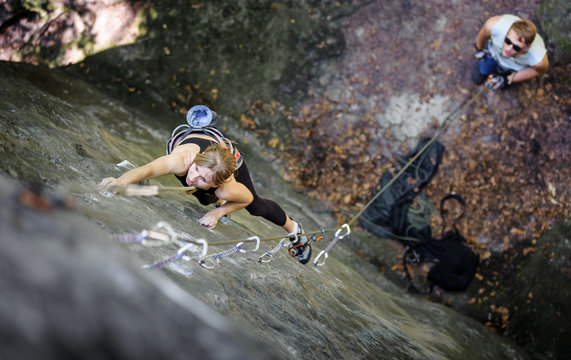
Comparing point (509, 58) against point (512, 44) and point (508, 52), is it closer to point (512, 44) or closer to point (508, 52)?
point (508, 52)

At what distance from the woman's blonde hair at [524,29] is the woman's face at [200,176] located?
392 cm

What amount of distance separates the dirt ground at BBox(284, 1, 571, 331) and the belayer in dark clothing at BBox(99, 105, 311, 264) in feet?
7.55

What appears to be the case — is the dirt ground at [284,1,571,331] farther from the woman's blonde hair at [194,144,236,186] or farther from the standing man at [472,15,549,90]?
the woman's blonde hair at [194,144,236,186]

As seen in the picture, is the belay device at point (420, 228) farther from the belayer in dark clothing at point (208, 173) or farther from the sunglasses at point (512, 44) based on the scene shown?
the belayer in dark clothing at point (208, 173)

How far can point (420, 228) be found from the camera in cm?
566

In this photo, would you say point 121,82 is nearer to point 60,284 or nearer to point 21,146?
point 21,146

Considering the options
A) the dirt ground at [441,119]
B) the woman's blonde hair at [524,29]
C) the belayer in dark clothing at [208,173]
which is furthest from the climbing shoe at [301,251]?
the woman's blonde hair at [524,29]

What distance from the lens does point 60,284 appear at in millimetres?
812

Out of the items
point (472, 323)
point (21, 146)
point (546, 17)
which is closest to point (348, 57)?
point (546, 17)

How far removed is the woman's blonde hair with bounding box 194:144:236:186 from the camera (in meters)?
2.67

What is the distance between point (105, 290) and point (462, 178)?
18.6ft

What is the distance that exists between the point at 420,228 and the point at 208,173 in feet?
12.6

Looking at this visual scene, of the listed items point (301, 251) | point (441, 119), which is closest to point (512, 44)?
point (441, 119)

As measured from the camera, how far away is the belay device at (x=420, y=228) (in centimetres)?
552
